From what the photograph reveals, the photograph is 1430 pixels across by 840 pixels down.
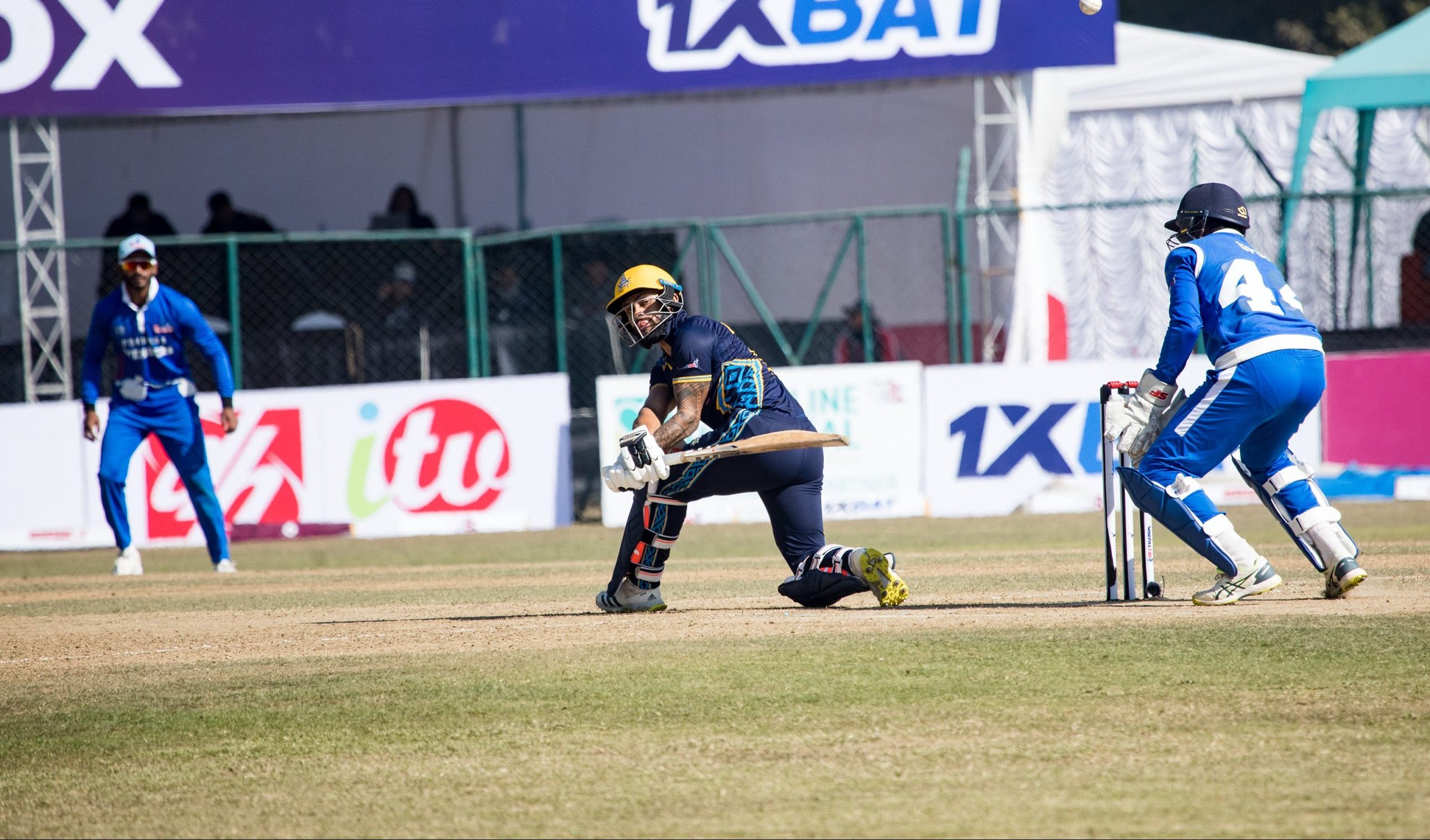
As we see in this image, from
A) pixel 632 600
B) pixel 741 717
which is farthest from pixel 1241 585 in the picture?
pixel 741 717

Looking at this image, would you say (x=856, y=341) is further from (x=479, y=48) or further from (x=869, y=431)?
(x=479, y=48)

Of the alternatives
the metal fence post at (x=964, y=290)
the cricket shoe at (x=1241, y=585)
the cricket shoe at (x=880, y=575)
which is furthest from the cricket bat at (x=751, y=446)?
the metal fence post at (x=964, y=290)

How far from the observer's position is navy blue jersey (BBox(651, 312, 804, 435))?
799 centimetres

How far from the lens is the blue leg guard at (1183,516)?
7598mm

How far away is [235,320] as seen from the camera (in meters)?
17.2

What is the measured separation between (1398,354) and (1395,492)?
1.41m

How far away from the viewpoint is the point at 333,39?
18609mm

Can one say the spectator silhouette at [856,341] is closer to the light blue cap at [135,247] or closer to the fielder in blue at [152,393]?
the fielder in blue at [152,393]

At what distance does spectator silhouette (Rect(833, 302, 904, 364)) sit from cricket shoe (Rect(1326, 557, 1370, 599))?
978 centimetres

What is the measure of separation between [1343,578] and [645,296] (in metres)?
3.59

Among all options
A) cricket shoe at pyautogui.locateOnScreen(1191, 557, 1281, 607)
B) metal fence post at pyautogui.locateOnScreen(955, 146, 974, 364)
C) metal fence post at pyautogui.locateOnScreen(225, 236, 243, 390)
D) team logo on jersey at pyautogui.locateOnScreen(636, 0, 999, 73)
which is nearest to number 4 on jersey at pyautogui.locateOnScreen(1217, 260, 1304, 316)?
cricket shoe at pyautogui.locateOnScreen(1191, 557, 1281, 607)

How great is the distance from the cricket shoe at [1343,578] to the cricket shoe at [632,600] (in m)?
3.28

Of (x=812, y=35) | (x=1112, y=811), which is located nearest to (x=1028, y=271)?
(x=812, y=35)

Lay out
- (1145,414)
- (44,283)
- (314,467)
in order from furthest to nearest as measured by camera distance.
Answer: (44,283) → (314,467) → (1145,414)
